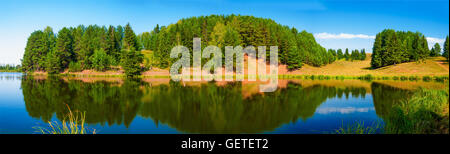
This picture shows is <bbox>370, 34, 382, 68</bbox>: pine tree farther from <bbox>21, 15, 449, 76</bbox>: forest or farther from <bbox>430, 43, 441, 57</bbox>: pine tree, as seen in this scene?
<bbox>430, 43, 441, 57</bbox>: pine tree

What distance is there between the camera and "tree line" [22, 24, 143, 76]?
5634 centimetres

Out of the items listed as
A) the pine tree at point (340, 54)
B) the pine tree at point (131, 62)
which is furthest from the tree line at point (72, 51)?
the pine tree at point (340, 54)

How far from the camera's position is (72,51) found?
6475cm

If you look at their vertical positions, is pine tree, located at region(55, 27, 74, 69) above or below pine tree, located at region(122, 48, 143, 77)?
above

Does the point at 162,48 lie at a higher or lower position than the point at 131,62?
higher

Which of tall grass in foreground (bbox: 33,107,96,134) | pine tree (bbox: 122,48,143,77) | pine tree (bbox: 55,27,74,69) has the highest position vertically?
pine tree (bbox: 55,27,74,69)

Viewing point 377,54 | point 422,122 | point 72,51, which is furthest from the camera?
point 72,51

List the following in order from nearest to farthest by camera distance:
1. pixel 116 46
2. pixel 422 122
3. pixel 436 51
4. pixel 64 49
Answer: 1. pixel 422 122
2. pixel 64 49
3. pixel 116 46
4. pixel 436 51

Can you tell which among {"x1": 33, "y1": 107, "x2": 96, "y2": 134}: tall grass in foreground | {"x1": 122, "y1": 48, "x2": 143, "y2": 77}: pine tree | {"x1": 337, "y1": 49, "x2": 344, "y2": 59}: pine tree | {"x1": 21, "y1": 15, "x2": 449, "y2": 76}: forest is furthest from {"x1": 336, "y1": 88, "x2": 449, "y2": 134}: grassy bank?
{"x1": 337, "y1": 49, "x2": 344, "y2": 59}: pine tree

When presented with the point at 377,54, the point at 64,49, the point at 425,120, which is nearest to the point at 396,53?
the point at 377,54

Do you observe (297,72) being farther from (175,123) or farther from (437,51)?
(437,51)

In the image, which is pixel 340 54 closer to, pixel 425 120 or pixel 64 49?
pixel 64 49

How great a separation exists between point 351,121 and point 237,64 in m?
43.5

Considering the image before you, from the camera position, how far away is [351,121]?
10477 millimetres
